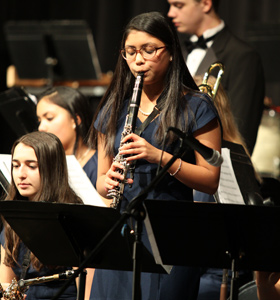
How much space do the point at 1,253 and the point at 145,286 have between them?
40.8 inches

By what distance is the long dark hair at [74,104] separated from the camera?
3.97 m

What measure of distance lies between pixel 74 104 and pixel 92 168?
50cm

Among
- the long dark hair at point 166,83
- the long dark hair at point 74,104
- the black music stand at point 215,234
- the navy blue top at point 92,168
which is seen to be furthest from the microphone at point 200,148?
the long dark hair at point 74,104

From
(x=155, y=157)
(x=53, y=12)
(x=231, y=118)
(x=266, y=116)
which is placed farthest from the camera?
(x=53, y=12)

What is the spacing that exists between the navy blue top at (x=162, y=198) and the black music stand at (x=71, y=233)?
0.13 meters

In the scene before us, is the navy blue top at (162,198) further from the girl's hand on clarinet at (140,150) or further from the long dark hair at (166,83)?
the girl's hand on clarinet at (140,150)

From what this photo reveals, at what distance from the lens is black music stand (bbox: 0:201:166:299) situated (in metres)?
2.35

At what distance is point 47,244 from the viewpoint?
2.51 metres

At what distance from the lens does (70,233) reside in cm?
243

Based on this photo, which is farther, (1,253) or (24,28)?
(24,28)

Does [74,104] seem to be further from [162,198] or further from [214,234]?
[214,234]

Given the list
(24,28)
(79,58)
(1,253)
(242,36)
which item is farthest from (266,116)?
(1,253)

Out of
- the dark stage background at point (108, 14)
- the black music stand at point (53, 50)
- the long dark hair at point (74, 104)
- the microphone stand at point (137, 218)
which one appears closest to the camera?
the microphone stand at point (137, 218)

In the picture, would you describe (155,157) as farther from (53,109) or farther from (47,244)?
(53,109)
